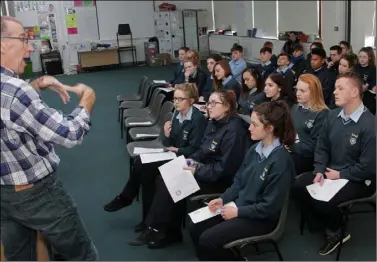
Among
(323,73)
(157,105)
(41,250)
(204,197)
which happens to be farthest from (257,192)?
(323,73)

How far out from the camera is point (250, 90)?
14.8ft

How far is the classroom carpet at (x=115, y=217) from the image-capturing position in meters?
2.84

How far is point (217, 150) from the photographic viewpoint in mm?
2971

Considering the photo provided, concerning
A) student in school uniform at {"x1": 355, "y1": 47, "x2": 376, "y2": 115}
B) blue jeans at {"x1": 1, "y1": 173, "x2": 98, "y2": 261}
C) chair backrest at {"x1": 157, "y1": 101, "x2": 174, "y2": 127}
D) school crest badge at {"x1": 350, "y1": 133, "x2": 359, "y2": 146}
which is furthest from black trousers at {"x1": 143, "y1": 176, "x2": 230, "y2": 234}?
student in school uniform at {"x1": 355, "y1": 47, "x2": 376, "y2": 115}

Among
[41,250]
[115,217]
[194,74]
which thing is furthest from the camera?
[194,74]

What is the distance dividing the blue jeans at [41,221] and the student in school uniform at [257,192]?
77cm

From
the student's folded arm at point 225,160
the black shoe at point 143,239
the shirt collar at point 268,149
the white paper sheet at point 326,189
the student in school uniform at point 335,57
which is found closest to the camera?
the shirt collar at point 268,149

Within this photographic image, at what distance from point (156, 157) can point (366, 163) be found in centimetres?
153

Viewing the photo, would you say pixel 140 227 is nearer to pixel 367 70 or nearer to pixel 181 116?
pixel 181 116

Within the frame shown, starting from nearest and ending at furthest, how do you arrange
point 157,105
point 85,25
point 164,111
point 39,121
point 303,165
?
point 39,121 < point 303,165 < point 164,111 < point 157,105 < point 85,25

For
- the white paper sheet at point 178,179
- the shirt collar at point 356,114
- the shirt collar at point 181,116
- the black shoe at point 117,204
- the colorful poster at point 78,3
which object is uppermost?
the colorful poster at point 78,3

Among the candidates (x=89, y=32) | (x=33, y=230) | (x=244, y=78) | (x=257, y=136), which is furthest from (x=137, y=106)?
(x=89, y=32)

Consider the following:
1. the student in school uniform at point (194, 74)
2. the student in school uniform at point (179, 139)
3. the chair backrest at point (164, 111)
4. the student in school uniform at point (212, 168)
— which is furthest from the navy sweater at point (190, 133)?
the student in school uniform at point (194, 74)

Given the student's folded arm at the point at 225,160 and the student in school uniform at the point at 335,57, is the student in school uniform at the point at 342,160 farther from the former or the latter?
the student in school uniform at the point at 335,57
